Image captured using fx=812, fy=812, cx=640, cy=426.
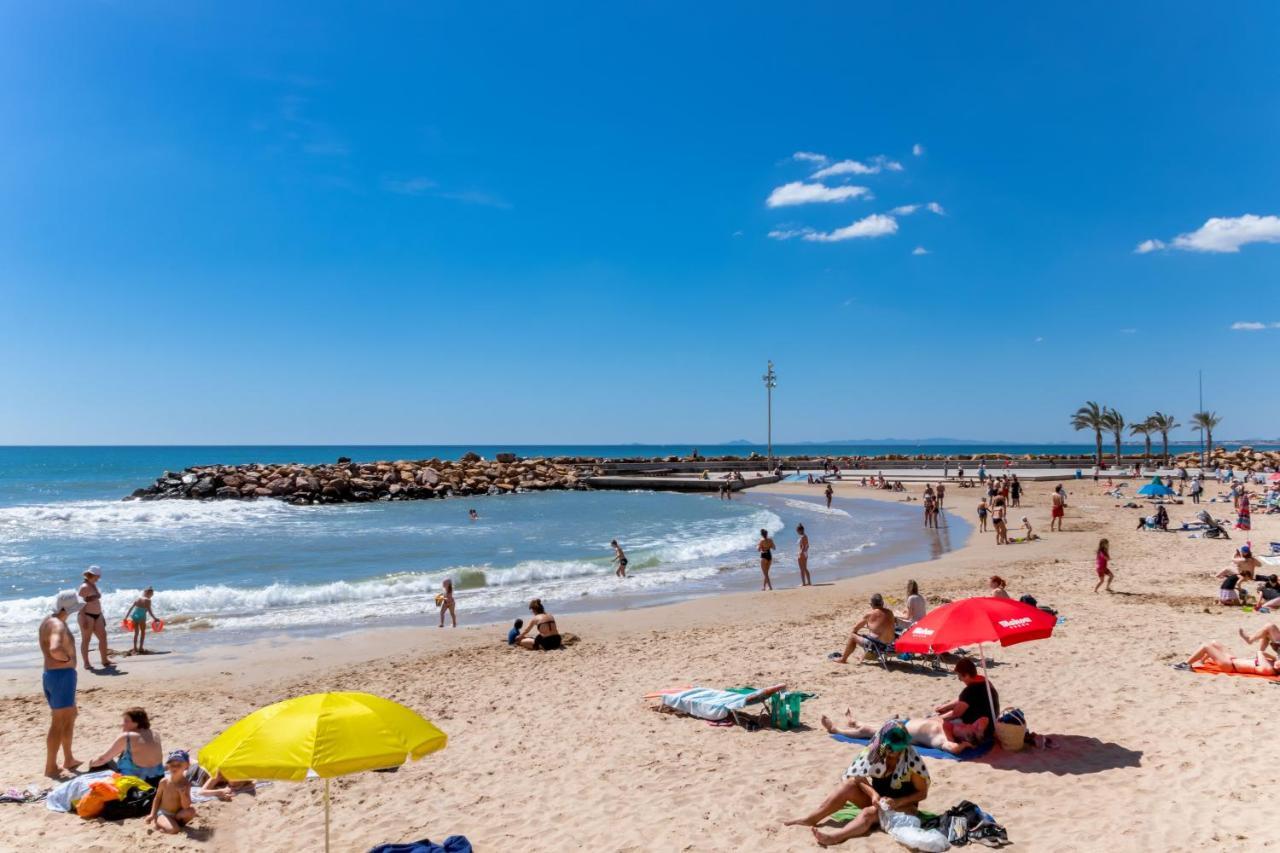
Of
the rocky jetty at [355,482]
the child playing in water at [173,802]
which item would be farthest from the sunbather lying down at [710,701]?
the rocky jetty at [355,482]

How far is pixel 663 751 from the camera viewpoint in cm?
839

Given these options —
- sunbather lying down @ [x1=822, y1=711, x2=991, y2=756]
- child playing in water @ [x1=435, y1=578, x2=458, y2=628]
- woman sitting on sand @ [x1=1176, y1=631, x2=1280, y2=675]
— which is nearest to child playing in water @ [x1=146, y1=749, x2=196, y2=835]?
sunbather lying down @ [x1=822, y1=711, x2=991, y2=756]

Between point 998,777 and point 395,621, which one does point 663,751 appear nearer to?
point 998,777

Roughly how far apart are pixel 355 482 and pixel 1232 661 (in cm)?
5171

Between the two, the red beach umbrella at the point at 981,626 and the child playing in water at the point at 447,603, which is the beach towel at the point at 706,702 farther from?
the child playing in water at the point at 447,603

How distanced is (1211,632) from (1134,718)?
16.0ft

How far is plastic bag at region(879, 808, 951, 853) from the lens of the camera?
5980 mm

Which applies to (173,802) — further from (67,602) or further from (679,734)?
(679,734)

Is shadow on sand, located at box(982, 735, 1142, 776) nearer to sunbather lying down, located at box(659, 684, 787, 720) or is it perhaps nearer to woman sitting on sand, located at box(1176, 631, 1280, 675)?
sunbather lying down, located at box(659, 684, 787, 720)

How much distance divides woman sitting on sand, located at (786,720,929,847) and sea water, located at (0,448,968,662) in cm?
1149

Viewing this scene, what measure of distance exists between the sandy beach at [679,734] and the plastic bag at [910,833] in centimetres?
11

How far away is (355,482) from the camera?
5447cm

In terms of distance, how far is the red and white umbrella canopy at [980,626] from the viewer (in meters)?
7.66

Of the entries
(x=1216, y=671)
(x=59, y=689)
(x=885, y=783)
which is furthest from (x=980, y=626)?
(x=59, y=689)
